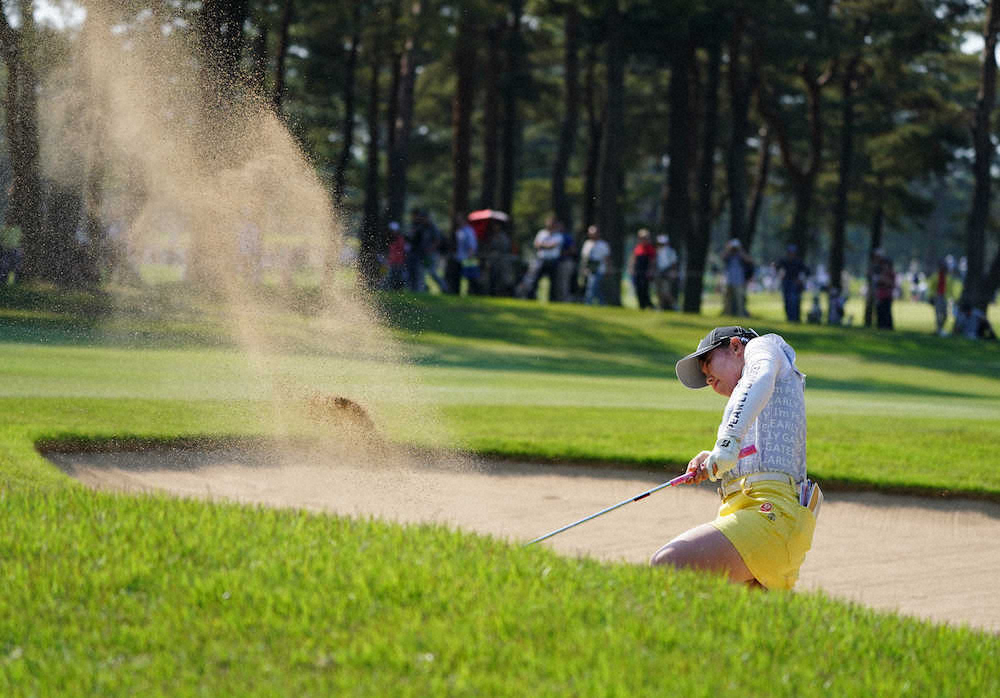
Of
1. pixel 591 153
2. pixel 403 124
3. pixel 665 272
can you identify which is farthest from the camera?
pixel 591 153

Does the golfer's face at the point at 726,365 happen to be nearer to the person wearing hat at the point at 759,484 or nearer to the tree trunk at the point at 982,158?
the person wearing hat at the point at 759,484

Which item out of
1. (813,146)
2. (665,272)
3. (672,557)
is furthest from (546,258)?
(672,557)

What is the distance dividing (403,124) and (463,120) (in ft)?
23.7

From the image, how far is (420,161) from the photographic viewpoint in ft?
195

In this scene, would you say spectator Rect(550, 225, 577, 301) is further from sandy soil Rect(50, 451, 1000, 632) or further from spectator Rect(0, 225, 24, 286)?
sandy soil Rect(50, 451, 1000, 632)

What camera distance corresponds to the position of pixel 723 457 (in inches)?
Answer: 212

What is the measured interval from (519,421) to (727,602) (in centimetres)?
828

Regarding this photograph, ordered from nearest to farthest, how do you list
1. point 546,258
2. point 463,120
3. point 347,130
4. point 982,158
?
point 546,258
point 982,158
point 347,130
point 463,120

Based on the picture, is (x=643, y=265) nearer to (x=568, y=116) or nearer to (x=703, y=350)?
(x=568, y=116)

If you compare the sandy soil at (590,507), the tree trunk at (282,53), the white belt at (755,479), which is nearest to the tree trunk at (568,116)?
the tree trunk at (282,53)

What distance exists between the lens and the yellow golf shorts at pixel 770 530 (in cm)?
555

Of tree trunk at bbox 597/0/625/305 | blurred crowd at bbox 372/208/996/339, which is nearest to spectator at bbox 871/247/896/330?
blurred crowd at bbox 372/208/996/339

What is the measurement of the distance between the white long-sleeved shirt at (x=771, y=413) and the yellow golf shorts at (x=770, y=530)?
0.32 feet

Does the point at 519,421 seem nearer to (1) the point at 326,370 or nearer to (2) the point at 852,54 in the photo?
(1) the point at 326,370
